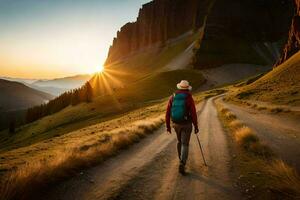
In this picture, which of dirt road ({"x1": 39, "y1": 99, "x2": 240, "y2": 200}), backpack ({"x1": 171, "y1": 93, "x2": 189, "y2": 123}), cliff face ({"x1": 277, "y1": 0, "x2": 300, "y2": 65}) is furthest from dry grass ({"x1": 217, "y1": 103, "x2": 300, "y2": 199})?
cliff face ({"x1": 277, "y1": 0, "x2": 300, "y2": 65})

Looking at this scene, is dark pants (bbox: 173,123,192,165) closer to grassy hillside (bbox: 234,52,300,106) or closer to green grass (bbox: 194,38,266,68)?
grassy hillside (bbox: 234,52,300,106)

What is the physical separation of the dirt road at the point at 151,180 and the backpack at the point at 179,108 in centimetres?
192

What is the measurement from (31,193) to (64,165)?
2225 millimetres

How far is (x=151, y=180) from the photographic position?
845 cm

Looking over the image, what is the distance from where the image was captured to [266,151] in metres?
11.4

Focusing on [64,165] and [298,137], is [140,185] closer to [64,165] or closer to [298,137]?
[64,165]

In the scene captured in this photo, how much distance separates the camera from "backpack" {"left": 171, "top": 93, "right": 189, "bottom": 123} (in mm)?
9180

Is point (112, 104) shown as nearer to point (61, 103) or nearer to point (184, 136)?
point (61, 103)

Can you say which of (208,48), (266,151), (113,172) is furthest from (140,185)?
(208,48)

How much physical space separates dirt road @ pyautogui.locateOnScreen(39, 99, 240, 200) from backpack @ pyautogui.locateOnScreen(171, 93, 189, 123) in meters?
1.92

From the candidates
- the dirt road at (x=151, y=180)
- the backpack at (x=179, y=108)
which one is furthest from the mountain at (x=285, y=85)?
the backpack at (x=179, y=108)

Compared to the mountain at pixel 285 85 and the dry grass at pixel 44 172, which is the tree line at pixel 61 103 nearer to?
the mountain at pixel 285 85

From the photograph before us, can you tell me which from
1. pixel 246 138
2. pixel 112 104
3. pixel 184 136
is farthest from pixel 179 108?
pixel 112 104

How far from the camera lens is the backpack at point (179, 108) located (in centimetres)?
918
